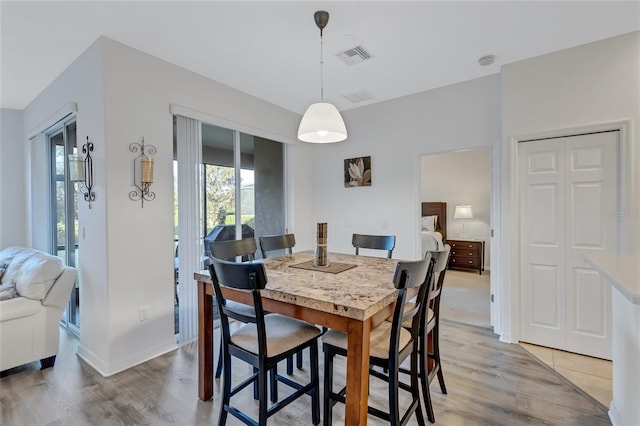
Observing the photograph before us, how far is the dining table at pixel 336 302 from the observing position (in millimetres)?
1357

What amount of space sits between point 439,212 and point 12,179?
7.65 m

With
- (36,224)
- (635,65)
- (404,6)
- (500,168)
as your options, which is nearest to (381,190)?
(500,168)

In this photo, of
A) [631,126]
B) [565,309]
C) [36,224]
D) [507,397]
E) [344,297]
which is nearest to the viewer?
[344,297]

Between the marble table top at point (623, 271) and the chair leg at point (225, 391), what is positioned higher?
the marble table top at point (623, 271)

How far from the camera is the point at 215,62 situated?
2.93 metres

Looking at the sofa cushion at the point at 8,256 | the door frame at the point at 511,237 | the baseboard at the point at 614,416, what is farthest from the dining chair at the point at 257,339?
the sofa cushion at the point at 8,256

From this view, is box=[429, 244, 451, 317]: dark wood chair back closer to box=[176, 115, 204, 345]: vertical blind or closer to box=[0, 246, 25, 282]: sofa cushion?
box=[176, 115, 204, 345]: vertical blind

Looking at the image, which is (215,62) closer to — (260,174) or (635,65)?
(260,174)

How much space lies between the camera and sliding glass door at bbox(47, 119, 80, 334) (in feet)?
10.6

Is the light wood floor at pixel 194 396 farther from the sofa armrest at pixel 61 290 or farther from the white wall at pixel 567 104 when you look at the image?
the white wall at pixel 567 104

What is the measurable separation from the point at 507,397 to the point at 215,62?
12.2 feet

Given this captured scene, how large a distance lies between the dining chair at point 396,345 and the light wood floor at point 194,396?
339mm

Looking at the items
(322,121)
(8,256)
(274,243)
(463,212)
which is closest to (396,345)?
(322,121)

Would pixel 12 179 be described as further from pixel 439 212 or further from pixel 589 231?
pixel 439 212
